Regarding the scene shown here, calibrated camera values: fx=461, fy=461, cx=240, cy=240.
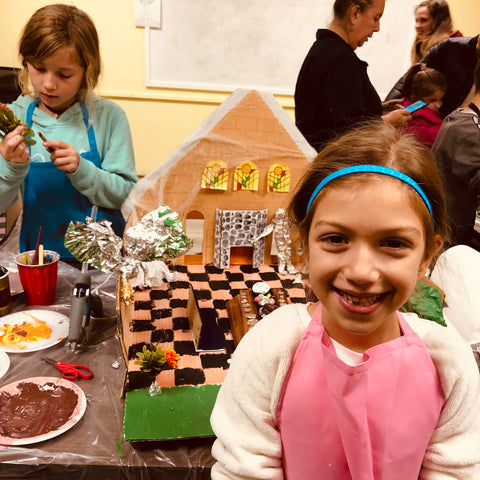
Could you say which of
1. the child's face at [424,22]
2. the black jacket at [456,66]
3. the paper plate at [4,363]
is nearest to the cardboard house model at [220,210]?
the paper plate at [4,363]

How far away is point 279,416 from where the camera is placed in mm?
659

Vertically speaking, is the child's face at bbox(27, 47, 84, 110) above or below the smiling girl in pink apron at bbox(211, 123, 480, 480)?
above

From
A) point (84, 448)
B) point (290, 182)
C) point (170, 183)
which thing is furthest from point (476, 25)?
point (84, 448)

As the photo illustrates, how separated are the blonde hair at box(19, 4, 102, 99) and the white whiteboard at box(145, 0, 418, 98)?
2475mm

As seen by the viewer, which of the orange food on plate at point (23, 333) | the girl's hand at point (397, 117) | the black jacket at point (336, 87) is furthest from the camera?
the girl's hand at point (397, 117)

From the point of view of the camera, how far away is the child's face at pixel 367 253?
0.57 meters

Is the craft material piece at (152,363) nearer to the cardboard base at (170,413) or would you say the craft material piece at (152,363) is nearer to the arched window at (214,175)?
the cardboard base at (170,413)

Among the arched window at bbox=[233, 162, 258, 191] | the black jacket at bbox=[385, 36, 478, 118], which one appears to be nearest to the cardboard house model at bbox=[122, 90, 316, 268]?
the arched window at bbox=[233, 162, 258, 191]

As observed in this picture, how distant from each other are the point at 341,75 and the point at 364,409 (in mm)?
1311

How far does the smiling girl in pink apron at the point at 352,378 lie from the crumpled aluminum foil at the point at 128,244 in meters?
0.40

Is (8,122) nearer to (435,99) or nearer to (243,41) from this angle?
(435,99)

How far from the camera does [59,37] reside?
1.27m

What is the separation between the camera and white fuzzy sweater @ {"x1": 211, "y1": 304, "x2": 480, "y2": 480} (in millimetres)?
632

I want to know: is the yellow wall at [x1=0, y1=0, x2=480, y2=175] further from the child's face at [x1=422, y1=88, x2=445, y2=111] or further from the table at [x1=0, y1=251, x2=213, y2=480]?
the table at [x1=0, y1=251, x2=213, y2=480]
